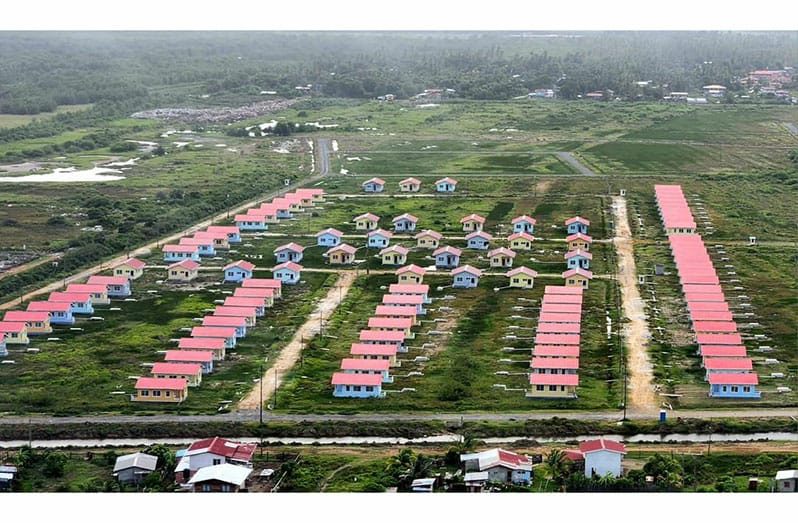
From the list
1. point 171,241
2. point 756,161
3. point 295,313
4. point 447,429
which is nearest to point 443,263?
point 295,313

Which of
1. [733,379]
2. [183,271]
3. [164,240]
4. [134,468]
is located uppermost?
[733,379]

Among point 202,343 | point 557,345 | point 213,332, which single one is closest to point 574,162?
point 557,345

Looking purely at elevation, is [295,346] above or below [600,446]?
below

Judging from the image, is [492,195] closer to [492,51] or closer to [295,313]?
[295,313]

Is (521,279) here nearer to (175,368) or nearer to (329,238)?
(329,238)

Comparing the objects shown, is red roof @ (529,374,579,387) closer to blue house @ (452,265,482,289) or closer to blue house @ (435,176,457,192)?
blue house @ (452,265,482,289)

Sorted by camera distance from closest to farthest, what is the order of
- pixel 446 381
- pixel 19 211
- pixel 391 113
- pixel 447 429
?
pixel 447 429
pixel 446 381
pixel 19 211
pixel 391 113
